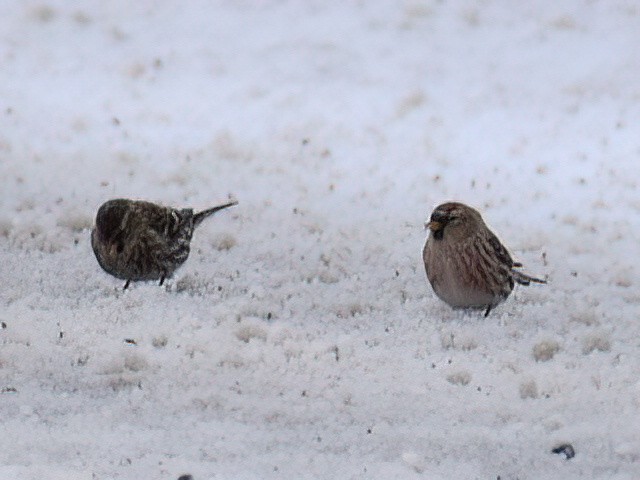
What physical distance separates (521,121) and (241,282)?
4246 millimetres

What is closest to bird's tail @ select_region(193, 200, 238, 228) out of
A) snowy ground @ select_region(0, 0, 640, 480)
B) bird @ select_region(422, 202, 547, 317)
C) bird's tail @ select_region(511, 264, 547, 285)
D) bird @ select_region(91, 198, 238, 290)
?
snowy ground @ select_region(0, 0, 640, 480)

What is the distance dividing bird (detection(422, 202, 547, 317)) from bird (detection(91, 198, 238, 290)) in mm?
1589

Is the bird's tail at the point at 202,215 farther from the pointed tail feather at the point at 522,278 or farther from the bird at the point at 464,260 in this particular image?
the pointed tail feather at the point at 522,278

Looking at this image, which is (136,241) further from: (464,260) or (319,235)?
(464,260)

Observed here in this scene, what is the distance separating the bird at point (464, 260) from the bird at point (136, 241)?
159 cm

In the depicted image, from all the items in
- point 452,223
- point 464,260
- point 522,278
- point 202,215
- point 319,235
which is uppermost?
point 452,223

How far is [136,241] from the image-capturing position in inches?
234

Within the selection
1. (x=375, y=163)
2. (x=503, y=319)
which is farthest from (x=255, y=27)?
(x=503, y=319)

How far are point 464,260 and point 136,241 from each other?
1936mm

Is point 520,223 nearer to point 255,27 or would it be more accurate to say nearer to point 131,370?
point 131,370

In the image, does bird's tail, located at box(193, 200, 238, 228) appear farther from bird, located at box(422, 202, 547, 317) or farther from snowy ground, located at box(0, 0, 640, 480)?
bird, located at box(422, 202, 547, 317)

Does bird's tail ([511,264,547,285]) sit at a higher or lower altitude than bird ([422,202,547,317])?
lower

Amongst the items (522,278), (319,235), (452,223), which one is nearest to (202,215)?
(319,235)

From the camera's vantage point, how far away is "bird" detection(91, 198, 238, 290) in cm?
591
